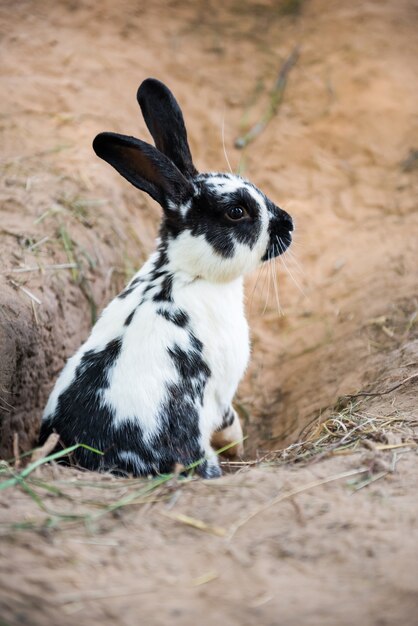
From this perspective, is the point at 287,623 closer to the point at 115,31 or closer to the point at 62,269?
the point at 62,269

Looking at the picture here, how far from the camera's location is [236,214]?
4.58m

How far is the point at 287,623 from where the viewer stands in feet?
8.71

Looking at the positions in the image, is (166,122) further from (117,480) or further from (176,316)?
(117,480)

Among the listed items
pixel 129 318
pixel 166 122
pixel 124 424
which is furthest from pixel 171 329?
pixel 166 122

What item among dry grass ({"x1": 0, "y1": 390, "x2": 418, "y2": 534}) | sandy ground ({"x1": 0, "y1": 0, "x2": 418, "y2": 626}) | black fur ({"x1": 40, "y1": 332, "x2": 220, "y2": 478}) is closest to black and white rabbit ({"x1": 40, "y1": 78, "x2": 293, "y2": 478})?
black fur ({"x1": 40, "y1": 332, "x2": 220, "y2": 478})

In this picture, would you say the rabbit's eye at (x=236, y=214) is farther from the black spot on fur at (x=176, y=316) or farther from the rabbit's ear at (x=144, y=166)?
the black spot on fur at (x=176, y=316)

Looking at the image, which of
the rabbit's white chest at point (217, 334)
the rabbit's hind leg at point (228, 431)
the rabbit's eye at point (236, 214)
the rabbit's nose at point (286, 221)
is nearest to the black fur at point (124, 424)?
the rabbit's white chest at point (217, 334)

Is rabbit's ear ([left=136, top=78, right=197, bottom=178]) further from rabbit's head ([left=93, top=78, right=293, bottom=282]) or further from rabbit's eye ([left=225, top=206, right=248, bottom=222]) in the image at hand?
rabbit's eye ([left=225, top=206, right=248, bottom=222])

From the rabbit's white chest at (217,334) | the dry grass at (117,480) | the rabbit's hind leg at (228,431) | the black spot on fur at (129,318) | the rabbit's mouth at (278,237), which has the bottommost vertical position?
the rabbit's hind leg at (228,431)

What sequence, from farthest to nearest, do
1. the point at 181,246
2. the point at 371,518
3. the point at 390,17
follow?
1. the point at 390,17
2. the point at 181,246
3. the point at 371,518

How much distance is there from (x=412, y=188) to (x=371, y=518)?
447 cm

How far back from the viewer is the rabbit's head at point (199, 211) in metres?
4.45

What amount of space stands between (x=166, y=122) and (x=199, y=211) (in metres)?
0.61

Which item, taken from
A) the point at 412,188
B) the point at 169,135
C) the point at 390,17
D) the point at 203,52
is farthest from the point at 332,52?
the point at 169,135
